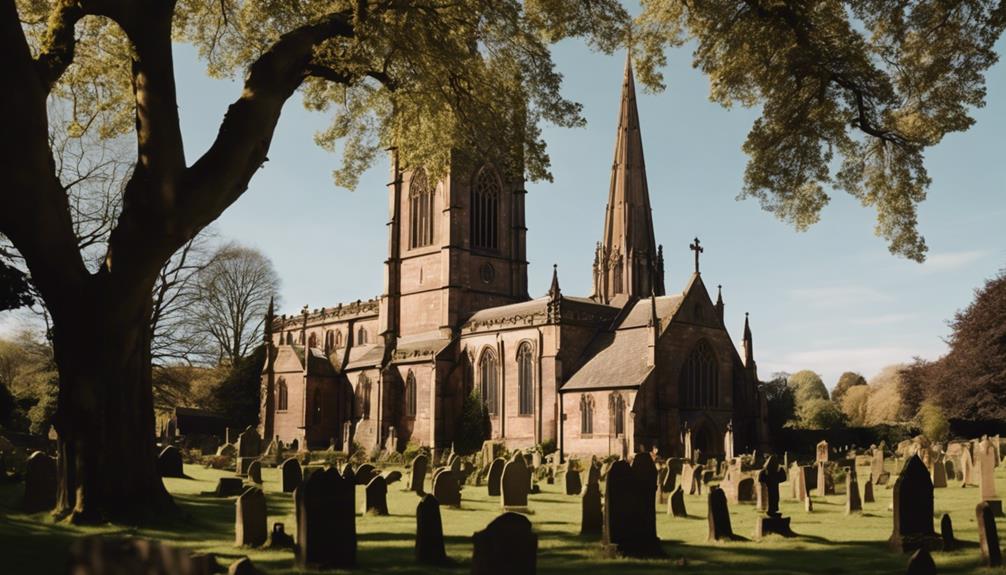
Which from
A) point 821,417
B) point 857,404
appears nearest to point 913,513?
point 821,417

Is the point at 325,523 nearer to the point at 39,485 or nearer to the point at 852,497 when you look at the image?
the point at 39,485

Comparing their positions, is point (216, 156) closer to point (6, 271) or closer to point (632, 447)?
point (6, 271)

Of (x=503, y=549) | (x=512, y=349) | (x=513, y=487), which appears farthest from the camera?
(x=512, y=349)

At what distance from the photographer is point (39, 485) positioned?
50.1 ft

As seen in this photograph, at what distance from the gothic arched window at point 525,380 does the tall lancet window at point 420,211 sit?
442 inches

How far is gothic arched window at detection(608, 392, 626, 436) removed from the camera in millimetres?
38594

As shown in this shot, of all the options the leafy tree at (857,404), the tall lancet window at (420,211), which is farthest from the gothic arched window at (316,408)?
the leafy tree at (857,404)

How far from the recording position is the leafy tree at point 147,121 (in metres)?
12.5

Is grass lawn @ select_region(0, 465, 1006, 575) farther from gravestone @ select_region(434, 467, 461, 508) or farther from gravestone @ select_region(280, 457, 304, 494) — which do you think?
gravestone @ select_region(280, 457, 304, 494)

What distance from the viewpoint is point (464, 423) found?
4547cm

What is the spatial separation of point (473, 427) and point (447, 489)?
2728 centimetres

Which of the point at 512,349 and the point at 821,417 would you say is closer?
the point at 512,349

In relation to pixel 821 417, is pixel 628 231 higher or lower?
higher

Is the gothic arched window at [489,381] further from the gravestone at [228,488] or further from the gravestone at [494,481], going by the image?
the gravestone at [228,488]
